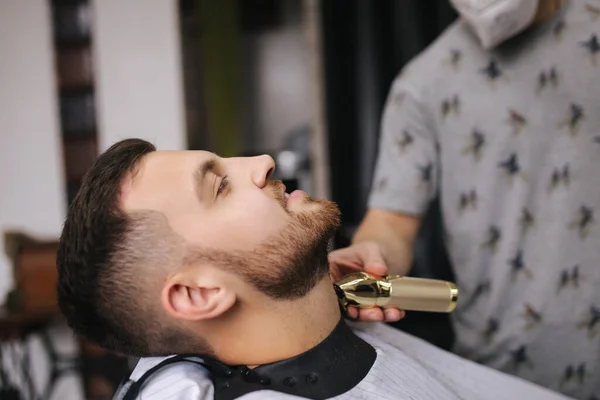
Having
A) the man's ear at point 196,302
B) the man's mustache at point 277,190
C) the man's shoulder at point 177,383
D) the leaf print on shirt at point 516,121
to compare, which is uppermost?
the leaf print on shirt at point 516,121

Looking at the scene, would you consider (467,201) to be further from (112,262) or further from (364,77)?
(364,77)

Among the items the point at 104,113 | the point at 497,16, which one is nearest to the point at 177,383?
the point at 497,16

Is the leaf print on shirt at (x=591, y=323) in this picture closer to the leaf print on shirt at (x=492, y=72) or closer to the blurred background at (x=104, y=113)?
the leaf print on shirt at (x=492, y=72)

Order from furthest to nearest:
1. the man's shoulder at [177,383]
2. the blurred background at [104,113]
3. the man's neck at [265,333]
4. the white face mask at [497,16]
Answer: the blurred background at [104,113] → the white face mask at [497,16] → the man's neck at [265,333] → the man's shoulder at [177,383]

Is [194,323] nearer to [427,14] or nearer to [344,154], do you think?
[427,14]

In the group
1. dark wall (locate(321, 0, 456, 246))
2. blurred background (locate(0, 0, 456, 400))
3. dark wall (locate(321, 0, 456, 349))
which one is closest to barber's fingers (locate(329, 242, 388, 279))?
dark wall (locate(321, 0, 456, 349))

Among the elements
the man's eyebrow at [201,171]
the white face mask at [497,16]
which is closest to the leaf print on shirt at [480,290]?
the white face mask at [497,16]

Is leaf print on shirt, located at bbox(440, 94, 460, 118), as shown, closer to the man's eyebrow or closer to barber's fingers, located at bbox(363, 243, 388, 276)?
barber's fingers, located at bbox(363, 243, 388, 276)

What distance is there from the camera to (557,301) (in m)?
1.33

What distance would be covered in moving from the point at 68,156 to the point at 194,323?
114 inches

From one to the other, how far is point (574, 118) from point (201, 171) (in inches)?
36.9

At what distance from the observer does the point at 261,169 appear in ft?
3.22

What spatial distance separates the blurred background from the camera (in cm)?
296

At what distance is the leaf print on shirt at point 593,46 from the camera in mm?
1291
